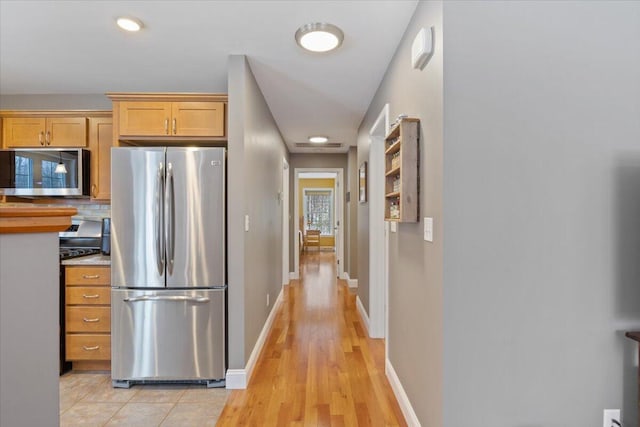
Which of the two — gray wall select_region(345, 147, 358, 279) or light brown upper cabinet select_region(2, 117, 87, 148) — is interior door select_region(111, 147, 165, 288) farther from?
gray wall select_region(345, 147, 358, 279)

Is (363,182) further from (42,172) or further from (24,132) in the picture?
(24,132)

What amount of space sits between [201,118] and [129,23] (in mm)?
768

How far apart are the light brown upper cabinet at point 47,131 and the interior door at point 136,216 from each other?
39.7 inches

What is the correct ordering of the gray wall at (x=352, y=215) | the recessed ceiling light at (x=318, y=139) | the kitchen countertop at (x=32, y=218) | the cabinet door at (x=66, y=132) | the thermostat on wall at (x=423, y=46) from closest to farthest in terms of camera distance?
the kitchen countertop at (x=32, y=218), the thermostat on wall at (x=423, y=46), the cabinet door at (x=66, y=132), the recessed ceiling light at (x=318, y=139), the gray wall at (x=352, y=215)

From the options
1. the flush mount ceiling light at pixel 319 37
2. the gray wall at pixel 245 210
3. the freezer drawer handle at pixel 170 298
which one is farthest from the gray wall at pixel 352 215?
the freezer drawer handle at pixel 170 298

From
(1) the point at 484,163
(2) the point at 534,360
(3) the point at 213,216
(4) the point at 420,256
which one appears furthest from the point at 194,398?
(1) the point at 484,163

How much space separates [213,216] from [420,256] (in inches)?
57.6

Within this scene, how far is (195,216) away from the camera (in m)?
2.38

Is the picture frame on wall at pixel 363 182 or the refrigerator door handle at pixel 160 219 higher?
the picture frame on wall at pixel 363 182

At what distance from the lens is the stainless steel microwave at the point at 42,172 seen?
293 centimetres

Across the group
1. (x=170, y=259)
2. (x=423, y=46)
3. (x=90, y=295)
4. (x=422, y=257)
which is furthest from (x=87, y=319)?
(x=423, y=46)

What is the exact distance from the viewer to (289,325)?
3.79 m

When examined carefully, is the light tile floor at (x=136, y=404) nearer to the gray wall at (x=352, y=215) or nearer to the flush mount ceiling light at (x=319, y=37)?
the flush mount ceiling light at (x=319, y=37)

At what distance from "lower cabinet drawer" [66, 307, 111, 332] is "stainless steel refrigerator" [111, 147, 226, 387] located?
0.91 feet
